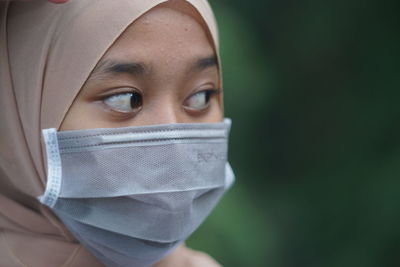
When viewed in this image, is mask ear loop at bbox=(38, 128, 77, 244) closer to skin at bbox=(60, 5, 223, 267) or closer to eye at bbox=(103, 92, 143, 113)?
skin at bbox=(60, 5, 223, 267)

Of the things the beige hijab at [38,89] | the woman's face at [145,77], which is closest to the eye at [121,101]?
the woman's face at [145,77]

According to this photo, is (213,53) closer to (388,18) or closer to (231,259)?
(231,259)

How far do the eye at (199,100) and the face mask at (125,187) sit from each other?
12 cm

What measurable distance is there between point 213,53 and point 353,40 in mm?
4448

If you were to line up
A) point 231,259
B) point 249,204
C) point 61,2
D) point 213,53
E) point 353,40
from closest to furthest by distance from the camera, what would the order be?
point 61,2
point 213,53
point 231,259
point 249,204
point 353,40

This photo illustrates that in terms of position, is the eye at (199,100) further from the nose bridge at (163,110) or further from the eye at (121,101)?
the eye at (121,101)

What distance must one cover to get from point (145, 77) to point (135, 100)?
0.30ft

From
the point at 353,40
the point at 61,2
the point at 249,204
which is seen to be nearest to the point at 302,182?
the point at 249,204

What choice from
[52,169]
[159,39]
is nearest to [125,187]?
[52,169]

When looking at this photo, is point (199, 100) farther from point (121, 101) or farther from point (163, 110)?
point (121, 101)

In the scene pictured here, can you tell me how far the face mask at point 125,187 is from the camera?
7.75ft

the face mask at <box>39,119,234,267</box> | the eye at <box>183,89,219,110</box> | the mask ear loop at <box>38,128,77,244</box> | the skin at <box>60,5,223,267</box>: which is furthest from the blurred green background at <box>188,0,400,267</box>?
the mask ear loop at <box>38,128,77,244</box>

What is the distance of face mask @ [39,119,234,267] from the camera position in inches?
93.0

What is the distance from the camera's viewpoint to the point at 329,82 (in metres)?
6.94
